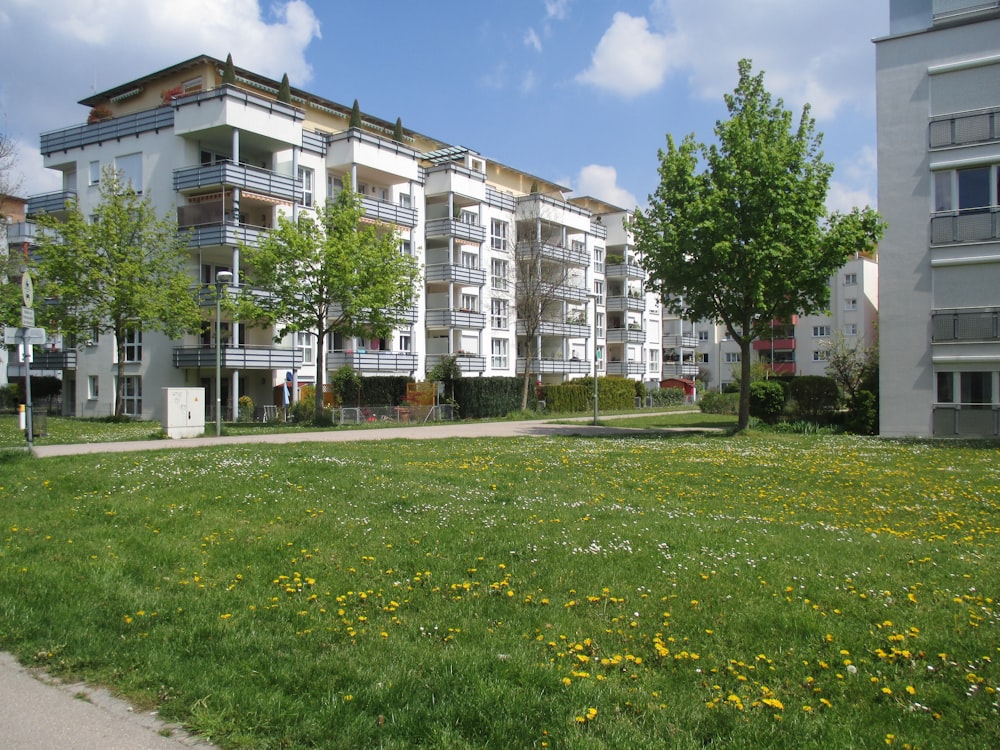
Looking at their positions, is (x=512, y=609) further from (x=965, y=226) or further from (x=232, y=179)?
(x=232, y=179)

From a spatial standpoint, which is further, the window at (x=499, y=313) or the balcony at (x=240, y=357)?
the window at (x=499, y=313)

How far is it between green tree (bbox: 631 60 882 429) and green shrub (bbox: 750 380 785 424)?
17.6 feet

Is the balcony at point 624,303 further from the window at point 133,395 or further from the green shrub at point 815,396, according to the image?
the window at point 133,395

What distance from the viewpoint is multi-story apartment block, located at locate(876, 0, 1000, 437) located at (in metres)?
26.1

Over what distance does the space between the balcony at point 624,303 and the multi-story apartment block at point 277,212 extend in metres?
9.67

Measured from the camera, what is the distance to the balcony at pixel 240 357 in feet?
126

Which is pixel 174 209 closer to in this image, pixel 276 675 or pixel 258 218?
pixel 258 218

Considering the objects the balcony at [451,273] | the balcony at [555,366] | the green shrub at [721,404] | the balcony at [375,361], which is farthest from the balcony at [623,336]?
the balcony at [375,361]

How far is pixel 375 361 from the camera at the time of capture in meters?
46.8

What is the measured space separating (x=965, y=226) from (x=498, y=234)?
39000 millimetres

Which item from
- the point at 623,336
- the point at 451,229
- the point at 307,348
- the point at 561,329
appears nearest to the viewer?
the point at 307,348

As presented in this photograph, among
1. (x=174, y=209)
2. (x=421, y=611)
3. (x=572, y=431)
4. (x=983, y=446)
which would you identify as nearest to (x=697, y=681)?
(x=421, y=611)

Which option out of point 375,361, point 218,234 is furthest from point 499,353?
point 218,234

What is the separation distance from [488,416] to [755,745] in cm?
3773
